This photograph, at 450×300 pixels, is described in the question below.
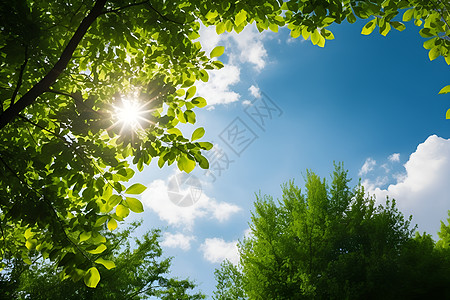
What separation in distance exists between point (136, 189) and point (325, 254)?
545 inches

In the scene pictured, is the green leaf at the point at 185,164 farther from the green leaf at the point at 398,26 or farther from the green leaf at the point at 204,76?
the green leaf at the point at 398,26

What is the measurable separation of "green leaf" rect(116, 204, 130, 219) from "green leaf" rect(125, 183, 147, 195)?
0.44ft

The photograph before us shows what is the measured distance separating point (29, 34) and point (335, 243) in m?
16.1

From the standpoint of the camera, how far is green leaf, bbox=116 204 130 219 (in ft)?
7.03

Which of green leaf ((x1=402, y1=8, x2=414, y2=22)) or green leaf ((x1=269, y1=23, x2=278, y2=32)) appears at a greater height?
green leaf ((x1=269, y1=23, x2=278, y2=32))

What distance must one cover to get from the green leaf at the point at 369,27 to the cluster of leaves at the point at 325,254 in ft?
33.7

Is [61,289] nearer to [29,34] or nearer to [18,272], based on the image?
[18,272]

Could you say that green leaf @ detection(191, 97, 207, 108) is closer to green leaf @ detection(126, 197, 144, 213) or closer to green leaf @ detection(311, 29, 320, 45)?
green leaf @ detection(126, 197, 144, 213)

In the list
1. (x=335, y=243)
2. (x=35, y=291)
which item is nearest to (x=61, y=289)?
(x=35, y=291)

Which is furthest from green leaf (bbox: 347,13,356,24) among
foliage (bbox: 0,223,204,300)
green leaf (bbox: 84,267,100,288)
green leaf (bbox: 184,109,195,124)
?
foliage (bbox: 0,223,204,300)

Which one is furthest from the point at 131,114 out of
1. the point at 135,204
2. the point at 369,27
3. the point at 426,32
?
the point at 426,32

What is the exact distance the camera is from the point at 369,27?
8.66 ft

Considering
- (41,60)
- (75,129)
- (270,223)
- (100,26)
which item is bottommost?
(75,129)

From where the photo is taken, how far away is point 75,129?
238 centimetres
